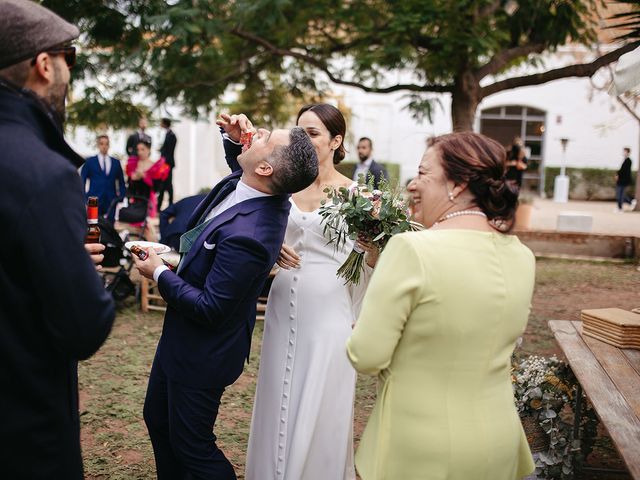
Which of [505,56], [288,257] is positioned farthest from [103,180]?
[288,257]

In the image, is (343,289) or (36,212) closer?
(36,212)

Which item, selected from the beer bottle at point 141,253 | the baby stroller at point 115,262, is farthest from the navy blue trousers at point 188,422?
the baby stroller at point 115,262

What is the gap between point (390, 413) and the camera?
217cm

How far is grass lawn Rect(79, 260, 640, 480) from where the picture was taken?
4.39m

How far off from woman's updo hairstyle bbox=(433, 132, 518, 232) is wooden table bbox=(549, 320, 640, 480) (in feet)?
3.44

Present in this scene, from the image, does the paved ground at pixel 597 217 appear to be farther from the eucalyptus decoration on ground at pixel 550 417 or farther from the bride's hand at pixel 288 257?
the bride's hand at pixel 288 257

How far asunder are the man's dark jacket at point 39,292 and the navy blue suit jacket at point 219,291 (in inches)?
33.7

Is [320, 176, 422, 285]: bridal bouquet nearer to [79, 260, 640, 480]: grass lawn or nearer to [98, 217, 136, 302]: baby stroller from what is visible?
[79, 260, 640, 480]: grass lawn

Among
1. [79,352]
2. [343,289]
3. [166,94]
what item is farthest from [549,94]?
[79,352]

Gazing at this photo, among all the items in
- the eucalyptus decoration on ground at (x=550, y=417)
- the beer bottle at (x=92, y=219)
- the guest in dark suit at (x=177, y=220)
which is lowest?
the eucalyptus decoration on ground at (x=550, y=417)

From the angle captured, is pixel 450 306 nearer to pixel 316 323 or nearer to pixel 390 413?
pixel 390 413

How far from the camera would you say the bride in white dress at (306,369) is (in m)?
3.35

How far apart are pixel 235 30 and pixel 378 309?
28.1 feet

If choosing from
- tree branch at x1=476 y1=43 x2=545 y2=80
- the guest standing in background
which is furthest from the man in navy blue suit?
the guest standing in background
